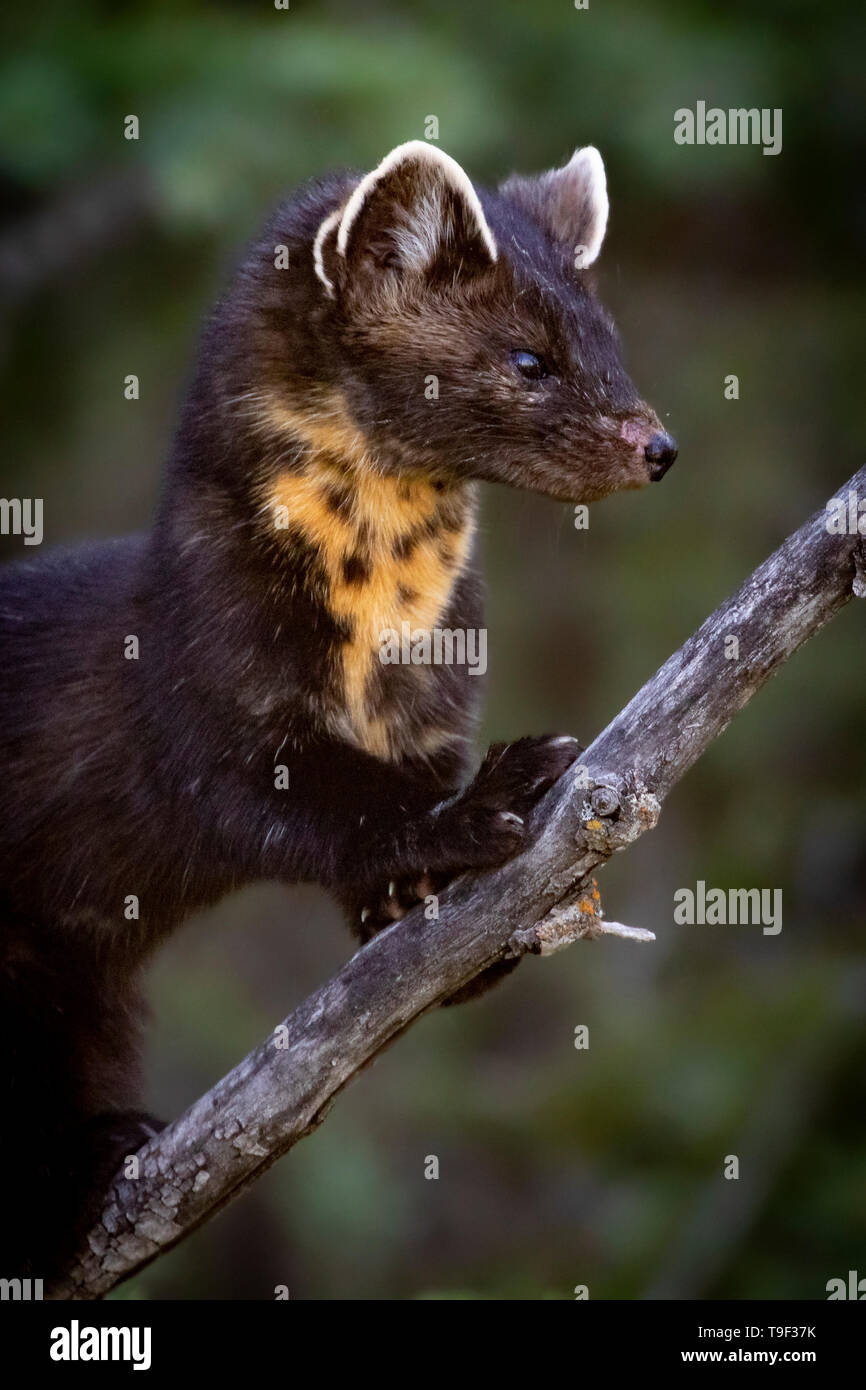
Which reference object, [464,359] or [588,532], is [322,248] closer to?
[464,359]

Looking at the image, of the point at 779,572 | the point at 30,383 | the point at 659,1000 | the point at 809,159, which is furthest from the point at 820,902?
the point at 779,572

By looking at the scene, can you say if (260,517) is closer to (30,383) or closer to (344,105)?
(344,105)

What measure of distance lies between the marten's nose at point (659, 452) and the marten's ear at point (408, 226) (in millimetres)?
805

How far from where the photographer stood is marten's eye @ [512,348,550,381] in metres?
6.29

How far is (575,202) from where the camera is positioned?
22.7 ft

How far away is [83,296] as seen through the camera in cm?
951

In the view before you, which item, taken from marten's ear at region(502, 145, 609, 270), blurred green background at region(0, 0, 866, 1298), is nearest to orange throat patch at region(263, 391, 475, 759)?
marten's ear at region(502, 145, 609, 270)

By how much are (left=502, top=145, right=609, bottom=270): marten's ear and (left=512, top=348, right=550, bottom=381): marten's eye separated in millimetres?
619

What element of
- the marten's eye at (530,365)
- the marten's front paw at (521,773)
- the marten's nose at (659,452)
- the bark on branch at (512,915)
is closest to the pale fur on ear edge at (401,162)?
the marten's eye at (530,365)

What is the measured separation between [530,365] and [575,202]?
36.6 inches

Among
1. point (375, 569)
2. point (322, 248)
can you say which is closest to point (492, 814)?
point (375, 569)

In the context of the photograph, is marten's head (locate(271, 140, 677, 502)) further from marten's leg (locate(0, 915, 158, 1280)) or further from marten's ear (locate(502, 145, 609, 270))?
marten's leg (locate(0, 915, 158, 1280))

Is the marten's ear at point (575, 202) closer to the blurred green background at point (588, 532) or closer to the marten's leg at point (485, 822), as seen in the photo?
the blurred green background at point (588, 532)

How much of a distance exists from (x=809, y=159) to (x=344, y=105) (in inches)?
109
